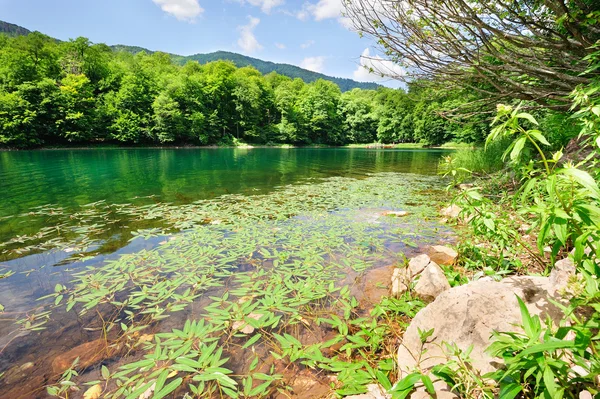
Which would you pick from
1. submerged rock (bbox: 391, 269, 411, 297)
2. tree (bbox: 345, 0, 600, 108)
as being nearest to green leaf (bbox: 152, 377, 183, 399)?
submerged rock (bbox: 391, 269, 411, 297)

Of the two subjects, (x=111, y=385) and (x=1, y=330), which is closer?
(x=111, y=385)

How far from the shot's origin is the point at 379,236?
274 inches

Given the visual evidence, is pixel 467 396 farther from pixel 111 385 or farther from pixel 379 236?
pixel 379 236

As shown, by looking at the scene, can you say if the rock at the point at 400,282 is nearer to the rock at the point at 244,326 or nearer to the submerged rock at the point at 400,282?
the submerged rock at the point at 400,282

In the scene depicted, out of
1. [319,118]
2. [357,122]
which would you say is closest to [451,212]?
[319,118]

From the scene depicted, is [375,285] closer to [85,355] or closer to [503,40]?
[85,355]

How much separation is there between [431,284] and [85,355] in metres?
4.54

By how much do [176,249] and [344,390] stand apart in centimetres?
485

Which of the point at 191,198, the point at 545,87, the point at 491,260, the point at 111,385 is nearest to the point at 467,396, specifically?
the point at 491,260

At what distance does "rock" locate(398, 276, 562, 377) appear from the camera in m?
2.28

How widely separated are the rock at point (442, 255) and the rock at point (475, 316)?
2.65m

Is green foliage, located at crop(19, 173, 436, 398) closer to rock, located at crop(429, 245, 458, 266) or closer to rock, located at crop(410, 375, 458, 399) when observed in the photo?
rock, located at crop(410, 375, 458, 399)

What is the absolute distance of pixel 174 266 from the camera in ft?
17.2

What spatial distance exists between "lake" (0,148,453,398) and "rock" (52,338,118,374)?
0.06ft
